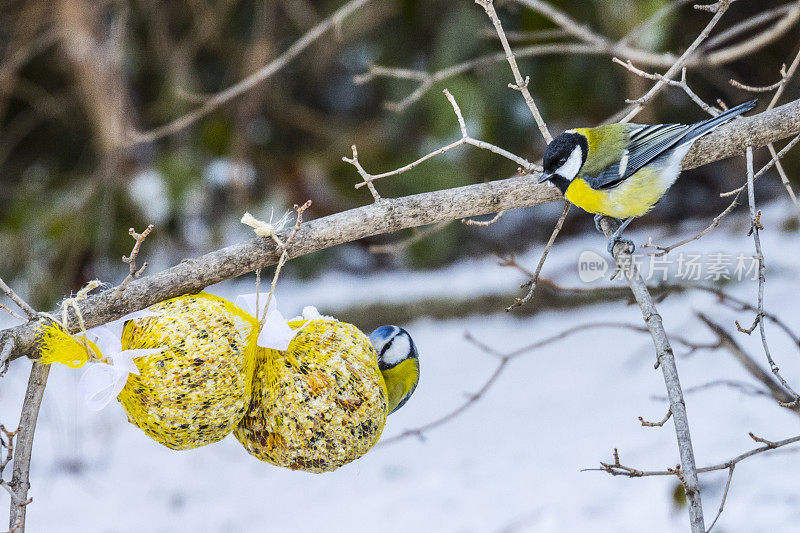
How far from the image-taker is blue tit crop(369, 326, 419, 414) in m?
1.37

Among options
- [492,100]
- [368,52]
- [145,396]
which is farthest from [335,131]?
[145,396]

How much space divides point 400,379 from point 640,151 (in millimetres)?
688

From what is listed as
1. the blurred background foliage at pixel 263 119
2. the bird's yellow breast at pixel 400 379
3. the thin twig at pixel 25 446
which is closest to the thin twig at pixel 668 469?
the bird's yellow breast at pixel 400 379

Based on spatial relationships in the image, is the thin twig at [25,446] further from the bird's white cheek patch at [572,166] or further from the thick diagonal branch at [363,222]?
the bird's white cheek patch at [572,166]

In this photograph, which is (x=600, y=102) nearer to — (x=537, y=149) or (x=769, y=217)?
(x=537, y=149)

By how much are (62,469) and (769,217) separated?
3427 mm

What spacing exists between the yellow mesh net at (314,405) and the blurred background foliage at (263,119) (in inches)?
91.8

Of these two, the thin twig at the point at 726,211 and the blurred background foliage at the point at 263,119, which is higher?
the blurred background foliage at the point at 263,119

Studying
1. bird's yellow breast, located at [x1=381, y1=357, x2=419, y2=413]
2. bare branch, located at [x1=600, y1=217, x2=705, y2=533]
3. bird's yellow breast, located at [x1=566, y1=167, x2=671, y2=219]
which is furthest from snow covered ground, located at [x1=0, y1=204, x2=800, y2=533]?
bare branch, located at [x1=600, y1=217, x2=705, y2=533]

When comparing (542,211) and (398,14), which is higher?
(398,14)

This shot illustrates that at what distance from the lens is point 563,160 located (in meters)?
1.41

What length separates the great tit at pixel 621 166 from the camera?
56.9 inches

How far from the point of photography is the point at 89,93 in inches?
158

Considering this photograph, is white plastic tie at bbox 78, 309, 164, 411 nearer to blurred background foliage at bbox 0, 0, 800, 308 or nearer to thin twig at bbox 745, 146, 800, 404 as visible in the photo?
thin twig at bbox 745, 146, 800, 404
